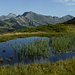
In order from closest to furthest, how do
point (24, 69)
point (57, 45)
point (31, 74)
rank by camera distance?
point (31, 74) < point (24, 69) < point (57, 45)

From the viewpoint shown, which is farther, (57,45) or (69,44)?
(69,44)

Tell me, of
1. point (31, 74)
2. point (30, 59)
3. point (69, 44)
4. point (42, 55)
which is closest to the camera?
point (31, 74)

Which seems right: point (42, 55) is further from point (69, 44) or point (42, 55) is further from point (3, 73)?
point (3, 73)

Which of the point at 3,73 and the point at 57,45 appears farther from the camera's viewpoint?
the point at 57,45

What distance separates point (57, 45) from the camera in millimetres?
34969

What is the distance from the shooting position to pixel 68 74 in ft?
50.5

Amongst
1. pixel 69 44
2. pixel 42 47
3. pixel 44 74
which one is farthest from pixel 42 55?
pixel 44 74

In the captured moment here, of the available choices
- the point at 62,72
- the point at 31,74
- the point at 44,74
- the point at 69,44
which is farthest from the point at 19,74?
the point at 69,44

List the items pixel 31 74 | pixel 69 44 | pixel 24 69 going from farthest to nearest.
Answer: pixel 69 44, pixel 24 69, pixel 31 74

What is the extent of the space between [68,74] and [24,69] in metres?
5.24

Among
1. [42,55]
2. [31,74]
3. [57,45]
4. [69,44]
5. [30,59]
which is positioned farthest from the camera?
[69,44]

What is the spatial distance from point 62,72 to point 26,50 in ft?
49.0

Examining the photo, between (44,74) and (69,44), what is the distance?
24.5 meters

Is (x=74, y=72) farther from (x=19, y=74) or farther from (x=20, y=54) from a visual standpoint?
(x=20, y=54)
